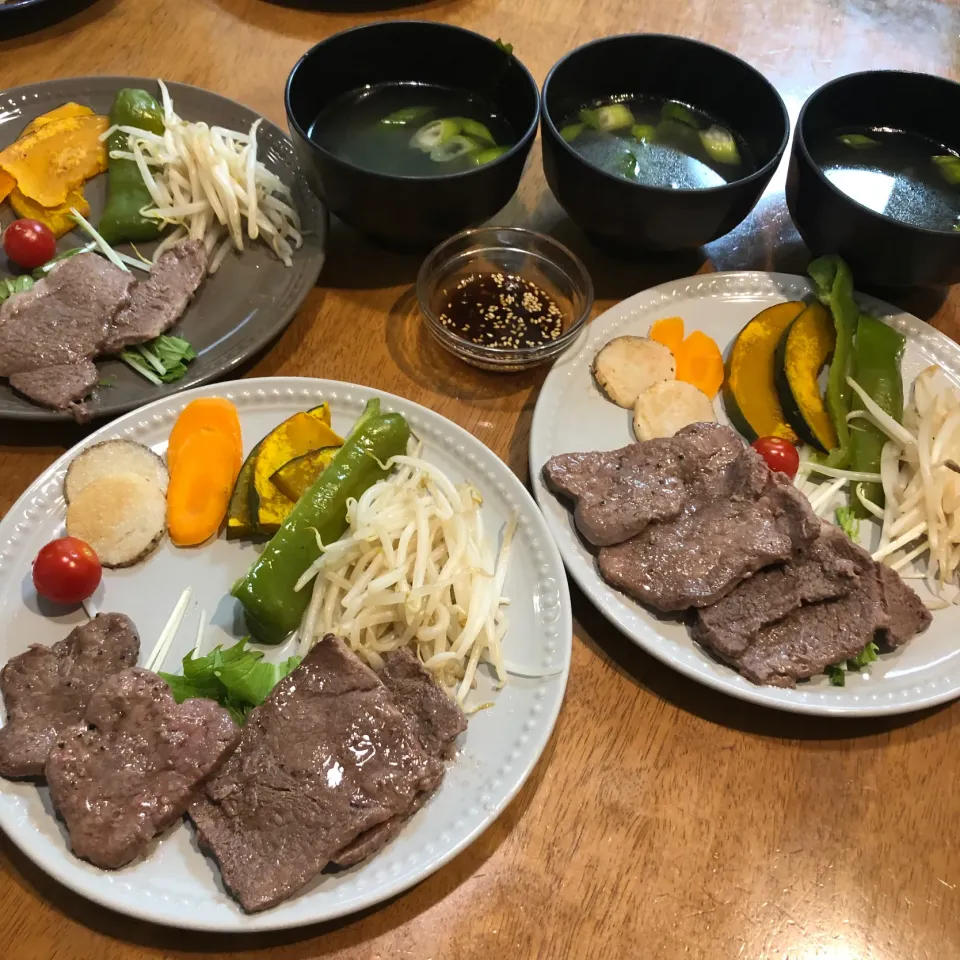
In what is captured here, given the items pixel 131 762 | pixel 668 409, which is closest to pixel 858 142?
pixel 668 409

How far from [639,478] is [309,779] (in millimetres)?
1260

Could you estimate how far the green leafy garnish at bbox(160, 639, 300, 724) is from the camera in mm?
2037

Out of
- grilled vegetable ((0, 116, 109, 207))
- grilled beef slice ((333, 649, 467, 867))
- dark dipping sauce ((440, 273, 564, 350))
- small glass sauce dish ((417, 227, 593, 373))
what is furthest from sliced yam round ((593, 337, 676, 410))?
grilled vegetable ((0, 116, 109, 207))

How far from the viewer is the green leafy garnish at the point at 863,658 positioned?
2211 mm

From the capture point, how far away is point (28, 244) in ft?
9.09

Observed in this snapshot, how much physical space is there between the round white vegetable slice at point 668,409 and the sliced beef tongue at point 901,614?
30.1 inches

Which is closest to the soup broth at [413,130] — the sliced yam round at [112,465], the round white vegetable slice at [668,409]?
the round white vegetable slice at [668,409]

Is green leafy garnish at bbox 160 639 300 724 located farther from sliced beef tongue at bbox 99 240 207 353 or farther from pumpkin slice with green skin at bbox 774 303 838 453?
pumpkin slice with green skin at bbox 774 303 838 453

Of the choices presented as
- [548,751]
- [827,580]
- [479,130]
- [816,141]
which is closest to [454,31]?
[479,130]

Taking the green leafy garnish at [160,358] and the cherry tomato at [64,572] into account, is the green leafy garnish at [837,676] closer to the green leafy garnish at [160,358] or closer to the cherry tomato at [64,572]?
the cherry tomato at [64,572]

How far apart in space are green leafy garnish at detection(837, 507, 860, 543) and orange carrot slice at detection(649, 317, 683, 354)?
78 cm

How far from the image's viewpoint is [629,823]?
2072 mm

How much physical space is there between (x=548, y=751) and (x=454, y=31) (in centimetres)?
267

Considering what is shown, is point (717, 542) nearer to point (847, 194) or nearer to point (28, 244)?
point (847, 194)
